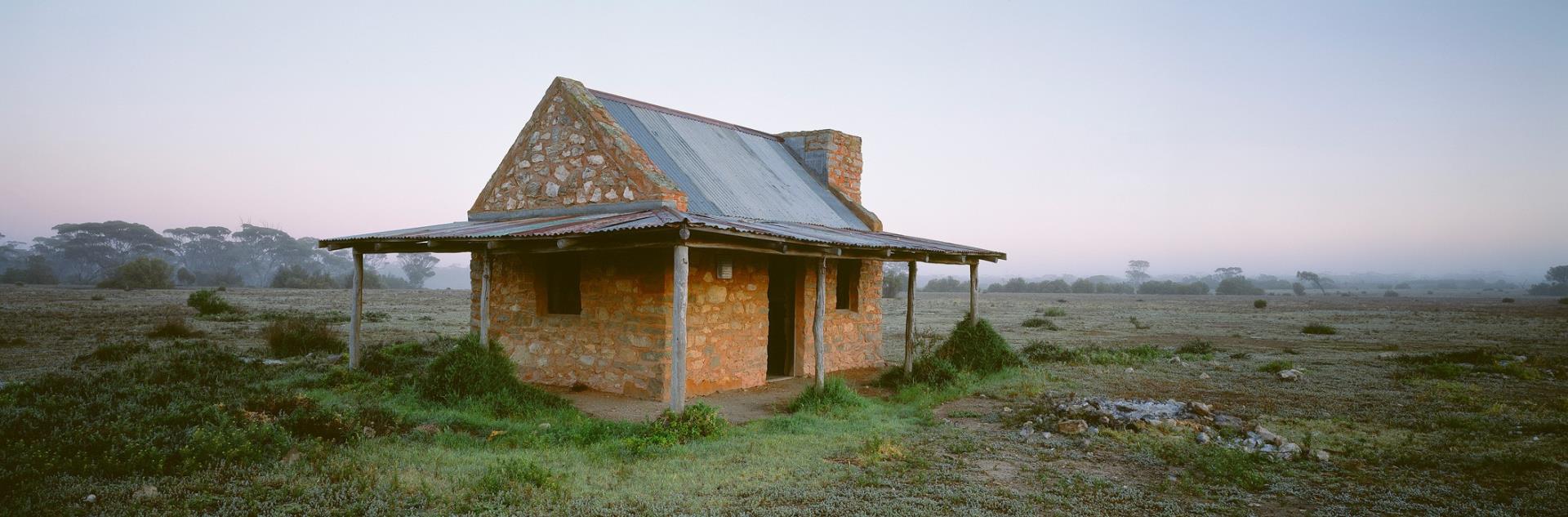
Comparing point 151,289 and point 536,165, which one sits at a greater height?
point 536,165

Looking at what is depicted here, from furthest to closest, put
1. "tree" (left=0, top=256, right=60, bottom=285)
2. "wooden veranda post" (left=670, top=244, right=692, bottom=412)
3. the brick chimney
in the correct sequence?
"tree" (left=0, top=256, right=60, bottom=285)
the brick chimney
"wooden veranda post" (left=670, top=244, right=692, bottom=412)

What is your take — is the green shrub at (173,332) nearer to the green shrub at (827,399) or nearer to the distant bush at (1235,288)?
the green shrub at (827,399)

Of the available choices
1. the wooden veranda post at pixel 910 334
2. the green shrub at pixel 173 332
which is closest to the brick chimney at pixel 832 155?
the wooden veranda post at pixel 910 334

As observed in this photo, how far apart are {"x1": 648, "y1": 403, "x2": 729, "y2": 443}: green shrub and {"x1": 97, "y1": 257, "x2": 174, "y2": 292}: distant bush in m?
48.9

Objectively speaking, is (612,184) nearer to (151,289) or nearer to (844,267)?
(844,267)

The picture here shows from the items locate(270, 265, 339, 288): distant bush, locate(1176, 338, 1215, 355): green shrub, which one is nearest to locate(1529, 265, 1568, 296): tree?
locate(1176, 338, 1215, 355): green shrub

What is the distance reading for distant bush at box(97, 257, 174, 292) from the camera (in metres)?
43.4

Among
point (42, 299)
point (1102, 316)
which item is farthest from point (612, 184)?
point (42, 299)

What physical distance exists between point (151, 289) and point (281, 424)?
158 ft

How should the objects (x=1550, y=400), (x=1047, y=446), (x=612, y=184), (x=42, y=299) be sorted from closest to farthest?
(x=1047, y=446)
(x=1550, y=400)
(x=612, y=184)
(x=42, y=299)

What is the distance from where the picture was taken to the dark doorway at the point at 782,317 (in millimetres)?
13719

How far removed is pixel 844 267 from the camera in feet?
48.4

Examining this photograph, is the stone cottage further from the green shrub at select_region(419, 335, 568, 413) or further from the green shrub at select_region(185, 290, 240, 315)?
the green shrub at select_region(185, 290, 240, 315)

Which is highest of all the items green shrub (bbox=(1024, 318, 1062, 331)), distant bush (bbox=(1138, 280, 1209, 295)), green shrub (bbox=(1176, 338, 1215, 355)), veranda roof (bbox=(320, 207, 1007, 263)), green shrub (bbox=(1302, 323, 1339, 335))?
veranda roof (bbox=(320, 207, 1007, 263))
